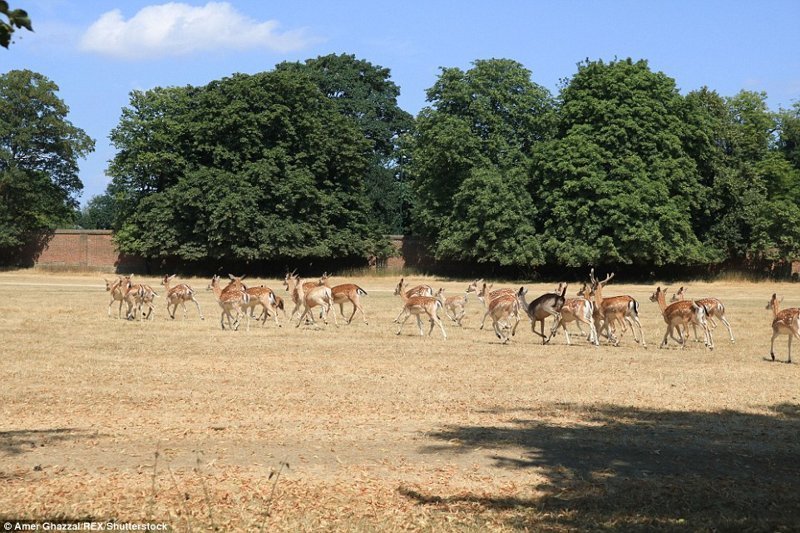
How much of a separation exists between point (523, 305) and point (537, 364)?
601 cm

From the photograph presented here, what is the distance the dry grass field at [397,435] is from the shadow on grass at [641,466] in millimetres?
28

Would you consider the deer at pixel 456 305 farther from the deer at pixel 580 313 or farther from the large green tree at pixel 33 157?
the large green tree at pixel 33 157

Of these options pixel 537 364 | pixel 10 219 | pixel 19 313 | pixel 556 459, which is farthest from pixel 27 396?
pixel 10 219

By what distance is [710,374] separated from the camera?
16.0m

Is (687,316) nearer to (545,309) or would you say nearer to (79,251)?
(545,309)

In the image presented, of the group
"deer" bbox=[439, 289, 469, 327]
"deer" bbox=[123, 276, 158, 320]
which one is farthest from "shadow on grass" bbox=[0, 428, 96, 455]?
"deer" bbox=[439, 289, 469, 327]

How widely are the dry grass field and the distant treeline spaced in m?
33.2

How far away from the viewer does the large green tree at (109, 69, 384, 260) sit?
2233 inches

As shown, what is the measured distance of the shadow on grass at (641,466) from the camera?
296 inches

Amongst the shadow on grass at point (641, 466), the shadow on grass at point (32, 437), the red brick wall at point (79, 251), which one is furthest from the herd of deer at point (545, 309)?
the red brick wall at point (79, 251)

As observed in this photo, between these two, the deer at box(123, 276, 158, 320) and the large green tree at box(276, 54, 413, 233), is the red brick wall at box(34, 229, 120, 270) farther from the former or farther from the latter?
the deer at box(123, 276, 158, 320)

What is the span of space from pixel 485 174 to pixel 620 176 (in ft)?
23.8

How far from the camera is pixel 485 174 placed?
53969 mm

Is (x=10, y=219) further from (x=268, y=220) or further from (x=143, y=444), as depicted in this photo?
(x=143, y=444)
